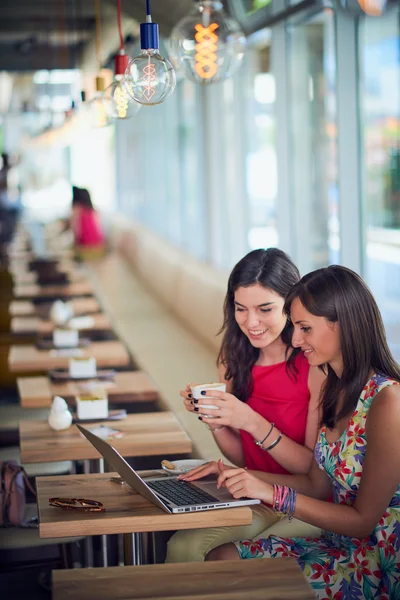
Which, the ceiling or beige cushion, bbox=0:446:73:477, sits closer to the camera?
beige cushion, bbox=0:446:73:477

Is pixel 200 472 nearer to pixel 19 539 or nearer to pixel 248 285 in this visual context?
pixel 248 285

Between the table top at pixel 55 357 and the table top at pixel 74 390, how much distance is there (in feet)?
1.25

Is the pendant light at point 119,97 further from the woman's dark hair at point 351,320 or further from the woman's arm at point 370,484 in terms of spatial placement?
the woman's arm at point 370,484

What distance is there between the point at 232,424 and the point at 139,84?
0.95 m

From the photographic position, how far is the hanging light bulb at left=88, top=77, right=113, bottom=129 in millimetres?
3750

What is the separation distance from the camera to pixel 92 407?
3250 mm

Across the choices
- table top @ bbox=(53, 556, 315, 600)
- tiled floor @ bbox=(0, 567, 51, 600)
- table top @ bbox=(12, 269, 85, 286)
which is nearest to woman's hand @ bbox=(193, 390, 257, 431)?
table top @ bbox=(53, 556, 315, 600)

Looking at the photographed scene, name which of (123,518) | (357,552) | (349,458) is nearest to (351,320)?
(349,458)

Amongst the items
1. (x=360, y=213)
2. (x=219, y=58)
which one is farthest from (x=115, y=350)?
(x=219, y=58)

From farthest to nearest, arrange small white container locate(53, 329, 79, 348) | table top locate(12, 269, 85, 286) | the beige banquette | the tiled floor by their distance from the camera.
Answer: table top locate(12, 269, 85, 286) < the beige banquette < small white container locate(53, 329, 79, 348) < the tiled floor

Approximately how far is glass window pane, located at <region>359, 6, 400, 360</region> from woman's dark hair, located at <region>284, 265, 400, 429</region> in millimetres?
4560

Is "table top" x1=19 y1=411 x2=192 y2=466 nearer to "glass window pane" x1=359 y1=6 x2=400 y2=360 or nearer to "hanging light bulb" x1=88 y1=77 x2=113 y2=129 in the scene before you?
"hanging light bulb" x1=88 y1=77 x2=113 y2=129

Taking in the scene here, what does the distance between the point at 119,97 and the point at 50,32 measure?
1047 centimetres

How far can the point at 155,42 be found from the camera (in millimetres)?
2338
